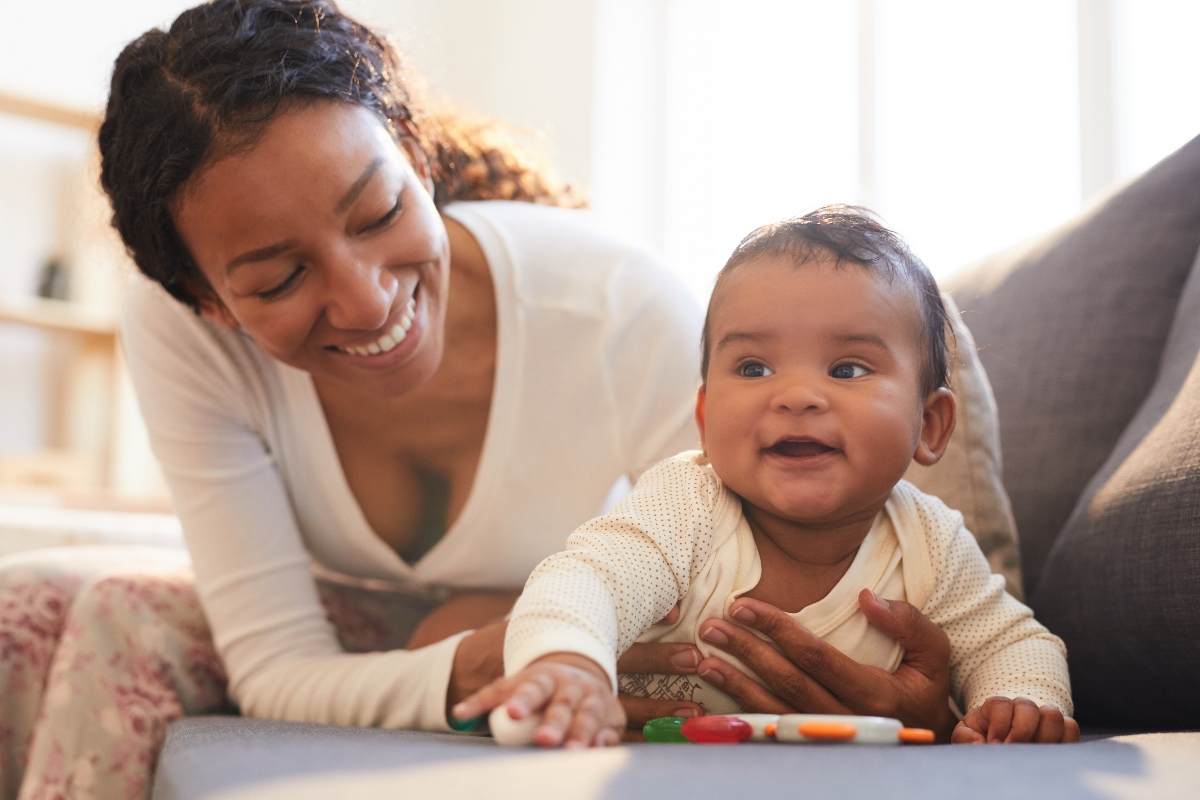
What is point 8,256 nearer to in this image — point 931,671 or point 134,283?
point 134,283

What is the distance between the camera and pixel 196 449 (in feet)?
4.11

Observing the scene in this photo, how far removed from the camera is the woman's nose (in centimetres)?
102

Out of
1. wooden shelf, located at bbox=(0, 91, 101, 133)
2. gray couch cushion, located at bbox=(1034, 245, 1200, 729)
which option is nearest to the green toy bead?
gray couch cushion, located at bbox=(1034, 245, 1200, 729)

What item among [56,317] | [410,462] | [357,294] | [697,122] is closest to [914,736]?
[357,294]

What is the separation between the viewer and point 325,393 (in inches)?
51.9

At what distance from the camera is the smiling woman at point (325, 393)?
3.35 ft

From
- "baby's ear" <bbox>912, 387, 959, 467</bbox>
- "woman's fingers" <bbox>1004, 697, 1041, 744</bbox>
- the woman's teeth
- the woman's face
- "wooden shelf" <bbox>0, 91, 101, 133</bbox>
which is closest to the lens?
"woman's fingers" <bbox>1004, 697, 1041, 744</bbox>

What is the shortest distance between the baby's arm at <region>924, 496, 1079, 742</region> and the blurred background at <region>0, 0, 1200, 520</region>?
2.07 meters

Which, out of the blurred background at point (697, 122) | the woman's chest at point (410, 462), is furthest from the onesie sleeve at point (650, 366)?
the blurred background at point (697, 122)

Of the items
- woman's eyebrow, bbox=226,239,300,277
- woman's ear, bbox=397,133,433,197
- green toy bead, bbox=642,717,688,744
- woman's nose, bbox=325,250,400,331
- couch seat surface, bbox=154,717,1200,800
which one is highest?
woman's ear, bbox=397,133,433,197

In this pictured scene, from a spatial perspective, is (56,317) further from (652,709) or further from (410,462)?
(652,709)

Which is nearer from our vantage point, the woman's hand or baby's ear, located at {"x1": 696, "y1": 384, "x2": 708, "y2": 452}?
the woman's hand

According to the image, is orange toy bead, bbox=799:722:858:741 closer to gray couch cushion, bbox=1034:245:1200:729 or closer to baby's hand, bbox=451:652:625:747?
baby's hand, bbox=451:652:625:747

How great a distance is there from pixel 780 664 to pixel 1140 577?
33 centimetres
